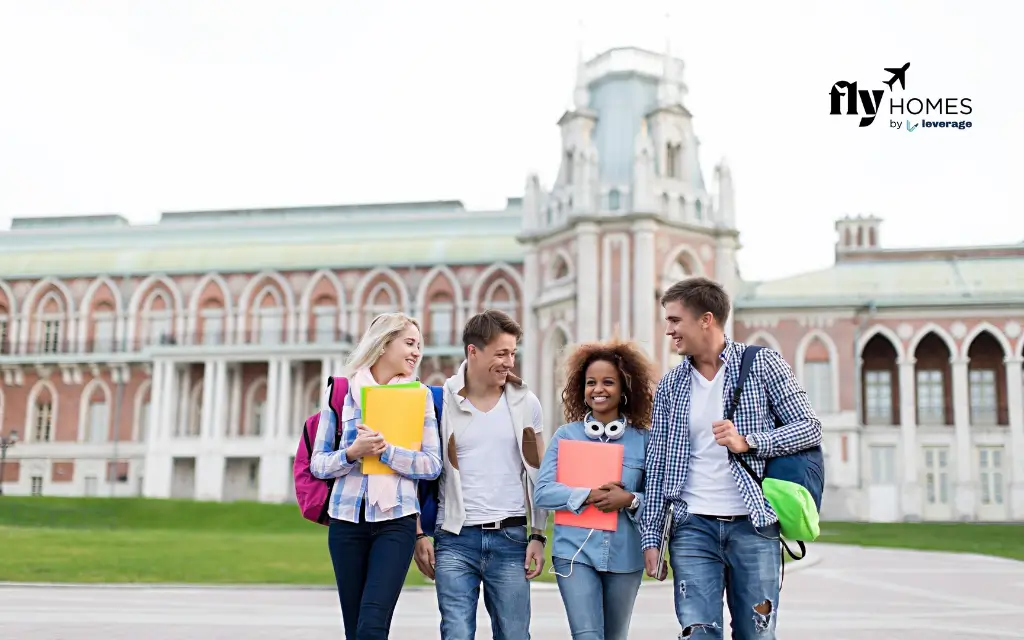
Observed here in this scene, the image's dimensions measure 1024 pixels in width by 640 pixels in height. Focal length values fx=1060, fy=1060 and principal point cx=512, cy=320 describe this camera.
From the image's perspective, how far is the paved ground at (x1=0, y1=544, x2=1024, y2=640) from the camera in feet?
29.3

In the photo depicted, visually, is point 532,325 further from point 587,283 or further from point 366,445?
point 366,445

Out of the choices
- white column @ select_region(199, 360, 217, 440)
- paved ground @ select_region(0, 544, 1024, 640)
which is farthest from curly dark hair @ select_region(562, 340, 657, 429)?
white column @ select_region(199, 360, 217, 440)

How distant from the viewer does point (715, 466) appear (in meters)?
4.89

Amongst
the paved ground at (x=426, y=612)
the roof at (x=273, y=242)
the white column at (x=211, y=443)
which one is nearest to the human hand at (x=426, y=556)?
the paved ground at (x=426, y=612)

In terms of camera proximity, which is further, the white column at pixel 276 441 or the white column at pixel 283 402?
the white column at pixel 283 402

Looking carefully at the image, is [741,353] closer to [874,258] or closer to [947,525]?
[947,525]

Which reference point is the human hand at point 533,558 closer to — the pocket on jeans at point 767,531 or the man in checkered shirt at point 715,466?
the man in checkered shirt at point 715,466

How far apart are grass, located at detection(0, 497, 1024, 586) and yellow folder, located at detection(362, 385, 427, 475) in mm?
8986

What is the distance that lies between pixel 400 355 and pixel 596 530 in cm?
135

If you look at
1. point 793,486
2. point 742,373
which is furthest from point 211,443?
point 793,486

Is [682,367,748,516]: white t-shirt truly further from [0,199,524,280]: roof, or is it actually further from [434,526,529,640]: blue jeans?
[0,199,524,280]: roof

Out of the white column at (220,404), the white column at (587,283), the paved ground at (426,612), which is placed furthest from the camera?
the white column at (220,404)

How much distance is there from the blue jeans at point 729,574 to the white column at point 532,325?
3283 cm

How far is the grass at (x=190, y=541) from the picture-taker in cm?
1487
